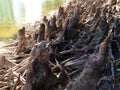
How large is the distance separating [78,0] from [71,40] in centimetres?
331

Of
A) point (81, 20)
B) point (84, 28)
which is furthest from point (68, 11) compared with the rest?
point (84, 28)

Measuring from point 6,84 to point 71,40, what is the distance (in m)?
1.22

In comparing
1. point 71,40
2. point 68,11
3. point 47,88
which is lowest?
point 47,88

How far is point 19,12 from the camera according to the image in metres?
13.8

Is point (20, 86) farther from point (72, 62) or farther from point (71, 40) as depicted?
point (71, 40)

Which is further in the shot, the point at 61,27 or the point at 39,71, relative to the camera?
the point at 61,27

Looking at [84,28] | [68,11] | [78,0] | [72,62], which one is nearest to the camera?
[72,62]

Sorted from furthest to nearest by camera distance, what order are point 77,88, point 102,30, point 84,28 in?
point 84,28, point 102,30, point 77,88

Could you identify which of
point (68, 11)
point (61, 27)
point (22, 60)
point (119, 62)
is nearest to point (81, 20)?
point (61, 27)

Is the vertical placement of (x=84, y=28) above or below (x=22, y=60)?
above

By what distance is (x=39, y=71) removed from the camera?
4.25 meters

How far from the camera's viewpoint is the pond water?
1072 centimetres

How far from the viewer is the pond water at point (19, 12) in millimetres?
10719

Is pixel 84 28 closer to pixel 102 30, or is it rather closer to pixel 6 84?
pixel 102 30
